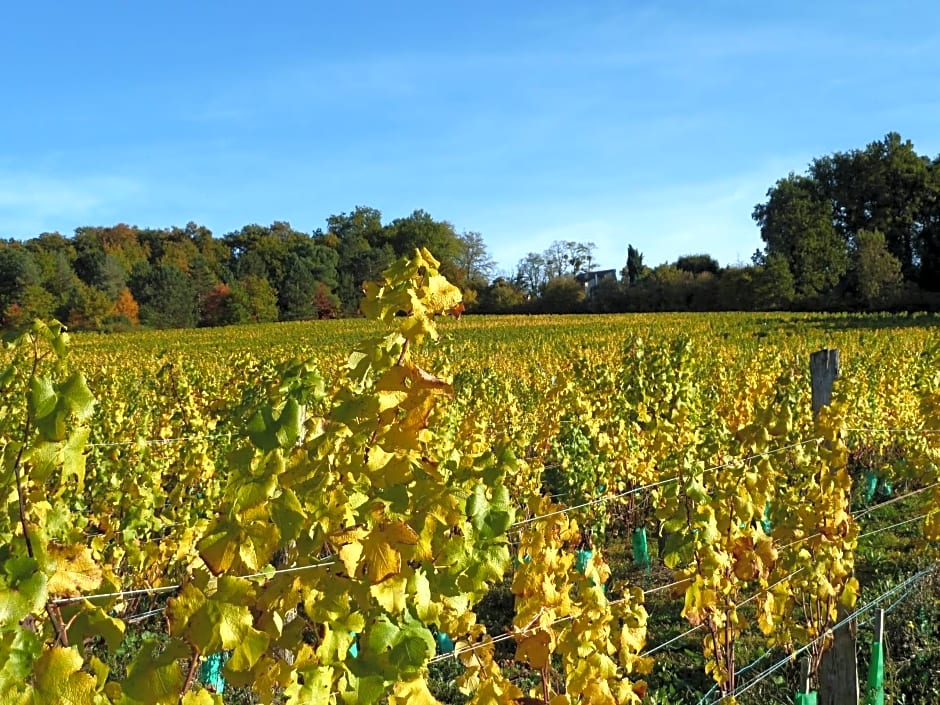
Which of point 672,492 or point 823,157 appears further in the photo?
point 823,157

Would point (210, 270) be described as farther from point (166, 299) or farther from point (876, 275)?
point (876, 275)

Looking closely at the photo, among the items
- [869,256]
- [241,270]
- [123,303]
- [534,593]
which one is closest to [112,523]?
[534,593]

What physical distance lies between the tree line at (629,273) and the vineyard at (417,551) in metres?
39.6

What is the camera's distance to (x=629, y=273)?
7144 cm

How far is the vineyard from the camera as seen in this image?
4.18 ft

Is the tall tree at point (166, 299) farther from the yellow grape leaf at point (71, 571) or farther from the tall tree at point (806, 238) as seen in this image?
the yellow grape leaf at point (71, 571)

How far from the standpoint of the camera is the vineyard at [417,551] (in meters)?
1.28

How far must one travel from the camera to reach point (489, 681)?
5.89 feet

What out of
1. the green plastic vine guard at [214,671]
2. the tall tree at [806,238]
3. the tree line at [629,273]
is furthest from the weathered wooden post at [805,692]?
the tall tree at [806,238]

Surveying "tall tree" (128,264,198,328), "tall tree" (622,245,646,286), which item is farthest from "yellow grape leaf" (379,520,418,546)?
"tall tree" (622,245,646,286)

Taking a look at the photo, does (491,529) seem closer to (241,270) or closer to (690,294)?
(690,294)

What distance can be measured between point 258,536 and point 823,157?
6400cm

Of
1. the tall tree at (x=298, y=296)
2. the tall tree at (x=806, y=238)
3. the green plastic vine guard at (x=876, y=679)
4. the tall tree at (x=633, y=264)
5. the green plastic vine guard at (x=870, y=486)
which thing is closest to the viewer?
the green plastic vine guard at (x=876, y=679)

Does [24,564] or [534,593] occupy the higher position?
[24,564]
